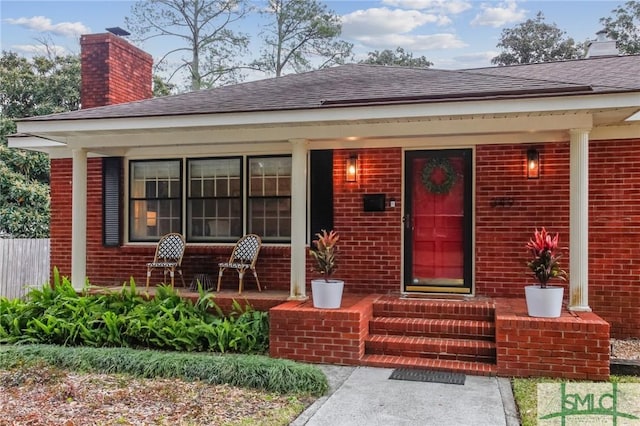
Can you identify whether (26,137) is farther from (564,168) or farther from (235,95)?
(564,168)

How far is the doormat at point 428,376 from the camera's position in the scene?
4.99 m

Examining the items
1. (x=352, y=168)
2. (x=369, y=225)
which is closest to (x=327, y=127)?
(x=352, y=168)

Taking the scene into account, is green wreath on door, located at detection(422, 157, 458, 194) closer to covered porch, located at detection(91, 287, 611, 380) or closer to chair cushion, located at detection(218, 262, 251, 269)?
covered porch, located at detection(91, 287, 611, 380)

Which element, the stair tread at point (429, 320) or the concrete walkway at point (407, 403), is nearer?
the concrete walkway at point (407, 403)

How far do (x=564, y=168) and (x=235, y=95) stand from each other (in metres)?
4.62

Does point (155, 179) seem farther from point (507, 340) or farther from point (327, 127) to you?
point (507, 340)

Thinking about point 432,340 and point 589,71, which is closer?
point 432,340

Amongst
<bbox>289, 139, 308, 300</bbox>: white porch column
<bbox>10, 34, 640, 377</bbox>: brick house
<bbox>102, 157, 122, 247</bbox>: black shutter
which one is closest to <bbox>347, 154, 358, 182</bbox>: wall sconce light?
<bbox>10, 34, 640, 377</bbox>: brick house

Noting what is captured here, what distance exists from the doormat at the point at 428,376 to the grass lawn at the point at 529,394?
505 mm

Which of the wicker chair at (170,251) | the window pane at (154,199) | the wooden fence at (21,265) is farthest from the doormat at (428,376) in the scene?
the wooden fence at (21,265)

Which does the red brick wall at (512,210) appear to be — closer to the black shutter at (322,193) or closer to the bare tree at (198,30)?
the black shutter at (322,193)

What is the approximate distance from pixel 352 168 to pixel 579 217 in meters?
2.99

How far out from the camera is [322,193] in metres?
7.55

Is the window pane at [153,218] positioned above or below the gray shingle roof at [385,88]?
below
